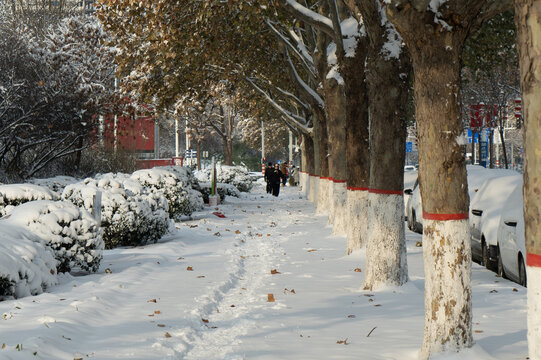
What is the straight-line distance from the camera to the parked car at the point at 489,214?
12180 mm

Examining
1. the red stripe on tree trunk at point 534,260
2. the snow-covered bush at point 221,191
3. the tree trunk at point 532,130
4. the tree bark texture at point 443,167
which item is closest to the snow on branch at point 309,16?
the tree bark texture at point 443,167

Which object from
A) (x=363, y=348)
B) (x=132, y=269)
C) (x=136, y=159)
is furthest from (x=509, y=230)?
(x=136, y=159)

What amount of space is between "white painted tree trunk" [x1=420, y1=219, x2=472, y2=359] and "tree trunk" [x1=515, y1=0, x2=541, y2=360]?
1.73 meters

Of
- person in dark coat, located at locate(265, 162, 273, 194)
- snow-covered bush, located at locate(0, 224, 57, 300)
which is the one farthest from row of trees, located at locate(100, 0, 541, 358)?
person in dark coat, located at locate(265, 162, 273, 194)

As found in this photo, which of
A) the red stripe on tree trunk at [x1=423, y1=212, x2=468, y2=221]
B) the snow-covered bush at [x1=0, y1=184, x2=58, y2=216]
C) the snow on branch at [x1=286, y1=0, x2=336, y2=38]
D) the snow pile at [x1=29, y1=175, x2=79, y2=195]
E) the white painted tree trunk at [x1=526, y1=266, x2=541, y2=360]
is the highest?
the snow on branch at [x1=286, y1=0, x2=336, y2=38]

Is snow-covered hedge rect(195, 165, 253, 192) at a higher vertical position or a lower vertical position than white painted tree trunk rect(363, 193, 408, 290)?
higher

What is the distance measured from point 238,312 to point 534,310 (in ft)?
15.5

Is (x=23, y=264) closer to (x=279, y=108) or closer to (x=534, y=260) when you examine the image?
(x=534, y=260)

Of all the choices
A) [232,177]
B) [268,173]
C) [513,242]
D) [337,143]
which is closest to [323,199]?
[337,143]

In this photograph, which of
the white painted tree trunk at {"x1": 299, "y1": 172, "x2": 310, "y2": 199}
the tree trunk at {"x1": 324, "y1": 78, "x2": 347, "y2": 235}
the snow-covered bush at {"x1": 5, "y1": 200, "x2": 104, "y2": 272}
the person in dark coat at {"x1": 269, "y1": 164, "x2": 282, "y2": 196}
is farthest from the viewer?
the person in dark coat at {"x1": 269, "y1": 164, "x2": 282, "y2": 196}

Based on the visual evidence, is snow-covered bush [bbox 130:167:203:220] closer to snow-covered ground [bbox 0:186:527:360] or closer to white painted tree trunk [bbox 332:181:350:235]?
white painted tree trunk [bbox 332:181:350:235]

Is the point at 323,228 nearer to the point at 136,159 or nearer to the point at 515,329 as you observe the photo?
the point at 515,329

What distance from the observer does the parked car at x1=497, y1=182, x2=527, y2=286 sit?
1048 centimetres

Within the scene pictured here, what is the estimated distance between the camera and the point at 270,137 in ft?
268
